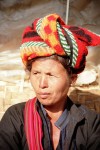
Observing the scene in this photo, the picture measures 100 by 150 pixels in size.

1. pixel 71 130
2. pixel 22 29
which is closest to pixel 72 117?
pixel 71 130

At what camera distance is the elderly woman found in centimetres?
165

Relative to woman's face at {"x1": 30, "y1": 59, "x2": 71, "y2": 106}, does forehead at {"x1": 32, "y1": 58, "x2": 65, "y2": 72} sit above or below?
above

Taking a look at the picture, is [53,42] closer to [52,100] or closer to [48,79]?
[48,79]

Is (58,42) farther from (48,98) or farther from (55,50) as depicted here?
(48,98)

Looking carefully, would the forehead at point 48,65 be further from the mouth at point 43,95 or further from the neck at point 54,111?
the neck at point 54,111

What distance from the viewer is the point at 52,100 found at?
1.72m

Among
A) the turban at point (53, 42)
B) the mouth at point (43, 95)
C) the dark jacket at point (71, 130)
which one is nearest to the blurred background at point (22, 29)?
the dark jacket at point (71, 130)

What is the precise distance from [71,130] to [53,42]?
22.3 inches

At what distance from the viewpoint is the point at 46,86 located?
1668 millimetres

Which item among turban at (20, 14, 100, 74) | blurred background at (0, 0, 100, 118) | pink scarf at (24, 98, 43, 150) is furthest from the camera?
blurred background at (0, 0, 100, 118)

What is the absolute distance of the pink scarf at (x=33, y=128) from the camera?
1.73 meters

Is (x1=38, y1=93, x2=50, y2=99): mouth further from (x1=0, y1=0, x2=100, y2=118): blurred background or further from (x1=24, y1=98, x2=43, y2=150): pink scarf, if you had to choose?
(x1=0, y1=0, x2=100, y2=118): blurred background

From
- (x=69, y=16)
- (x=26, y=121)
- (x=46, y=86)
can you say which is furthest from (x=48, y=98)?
(x=69, y=16)

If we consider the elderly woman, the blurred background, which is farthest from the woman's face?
the blurred background
